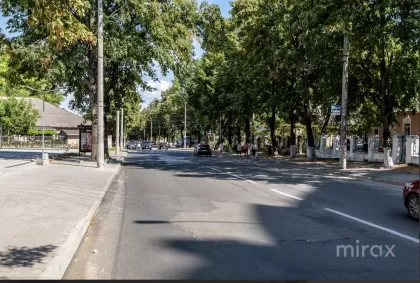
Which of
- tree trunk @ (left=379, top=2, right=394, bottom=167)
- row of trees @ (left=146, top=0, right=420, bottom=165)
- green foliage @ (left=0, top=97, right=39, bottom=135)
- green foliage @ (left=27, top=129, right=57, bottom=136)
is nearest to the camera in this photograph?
row of trees @ (left=146, top=0, right=420, bottom=165)

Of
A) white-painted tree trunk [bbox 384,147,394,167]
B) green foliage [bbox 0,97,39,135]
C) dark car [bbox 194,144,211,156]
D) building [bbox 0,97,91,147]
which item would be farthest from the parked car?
building [bbox 0,97,91,147]

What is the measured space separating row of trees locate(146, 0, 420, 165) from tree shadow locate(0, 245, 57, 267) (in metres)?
16.5

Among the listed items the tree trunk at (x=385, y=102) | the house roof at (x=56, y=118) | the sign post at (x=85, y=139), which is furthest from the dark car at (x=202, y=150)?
the house roof at (x=56, y=118)

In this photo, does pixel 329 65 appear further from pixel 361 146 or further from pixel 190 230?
pixel 190 230

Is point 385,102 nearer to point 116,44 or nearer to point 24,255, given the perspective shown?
point 116,44

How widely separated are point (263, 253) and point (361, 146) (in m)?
26.9

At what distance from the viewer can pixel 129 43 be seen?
26.0m

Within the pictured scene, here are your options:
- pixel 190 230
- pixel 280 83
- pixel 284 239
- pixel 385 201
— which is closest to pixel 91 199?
pixel 190 230

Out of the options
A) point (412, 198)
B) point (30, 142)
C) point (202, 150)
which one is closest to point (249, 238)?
point (412, 198)

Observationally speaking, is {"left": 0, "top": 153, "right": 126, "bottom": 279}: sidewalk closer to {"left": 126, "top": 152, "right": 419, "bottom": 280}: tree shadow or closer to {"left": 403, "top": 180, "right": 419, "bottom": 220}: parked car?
{"left": 126, "top": 152, "right": 419, "bottom": 280}: tree shadow

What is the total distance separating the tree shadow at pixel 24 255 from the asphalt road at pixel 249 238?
0.43 metres

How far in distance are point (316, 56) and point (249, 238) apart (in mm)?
21445

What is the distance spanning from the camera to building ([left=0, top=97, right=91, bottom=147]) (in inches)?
2859

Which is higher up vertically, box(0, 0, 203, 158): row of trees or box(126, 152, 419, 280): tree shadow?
box(0, 0, 203, 158): row of trees
